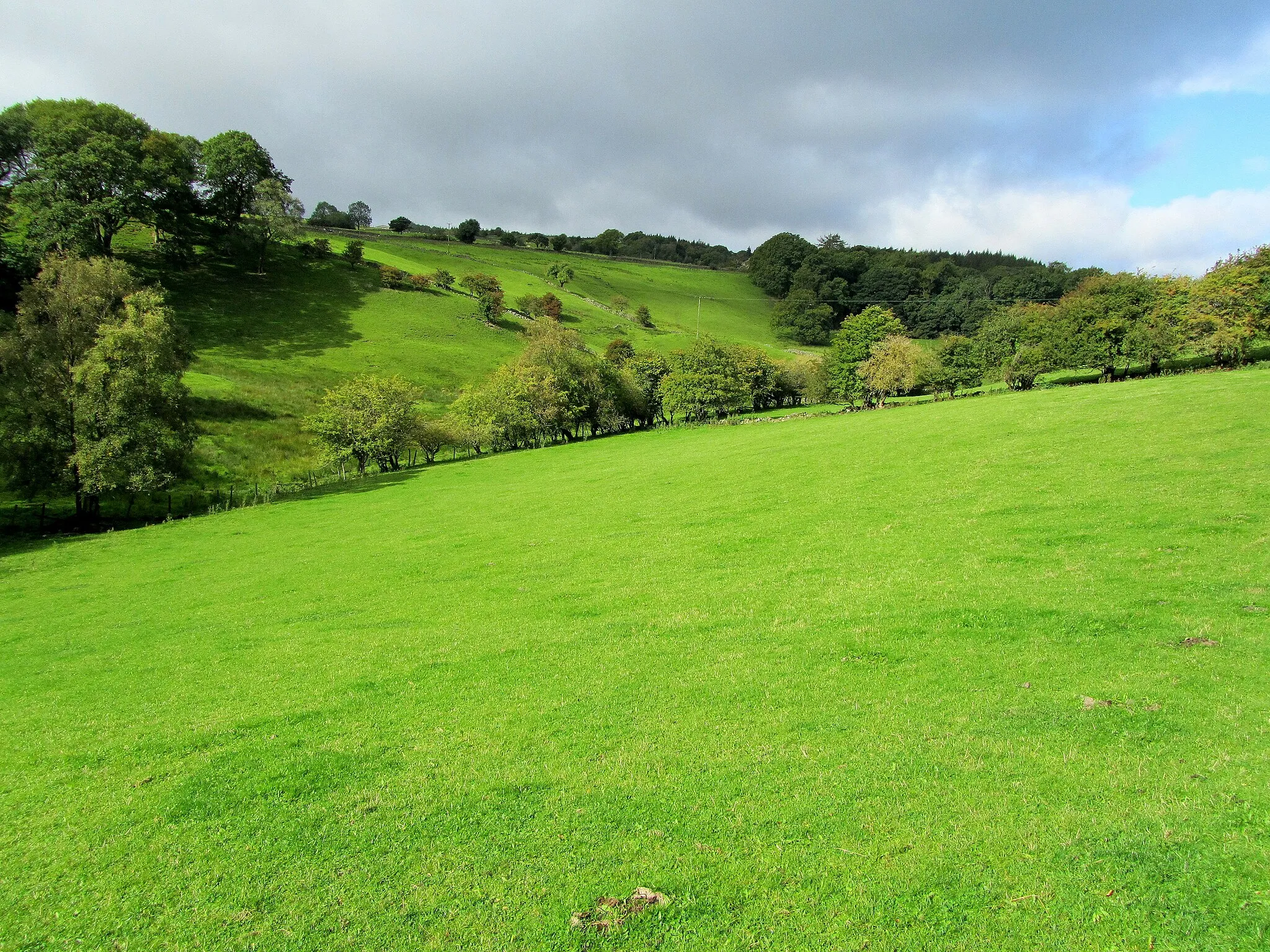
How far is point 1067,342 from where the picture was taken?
6297cm

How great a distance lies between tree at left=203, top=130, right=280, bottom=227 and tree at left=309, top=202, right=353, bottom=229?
2844 inches

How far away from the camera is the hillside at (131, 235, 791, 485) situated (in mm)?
59031

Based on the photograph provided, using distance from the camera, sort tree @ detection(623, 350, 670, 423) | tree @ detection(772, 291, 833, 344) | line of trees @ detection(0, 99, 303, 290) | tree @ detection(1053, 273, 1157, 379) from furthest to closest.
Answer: tree @ detection(772, 291, 833, 344) → tree @ detection(623, 350, 670, 423) → line of trees @ detection(0, 99, 303, 290) → tree @ detection(1053, 273, 1157, 379)

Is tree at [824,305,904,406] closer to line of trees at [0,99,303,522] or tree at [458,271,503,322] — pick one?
tree at [458,271,503,322]

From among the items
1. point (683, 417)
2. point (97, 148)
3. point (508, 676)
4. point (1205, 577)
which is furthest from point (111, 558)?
point (97, 148)

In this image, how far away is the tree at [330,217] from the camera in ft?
559

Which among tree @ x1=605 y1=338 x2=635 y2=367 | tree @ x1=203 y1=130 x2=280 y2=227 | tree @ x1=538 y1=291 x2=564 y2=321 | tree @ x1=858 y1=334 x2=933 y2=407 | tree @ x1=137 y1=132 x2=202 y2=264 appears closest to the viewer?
tree @ x1=858 y1=334 x2=933 y2=407

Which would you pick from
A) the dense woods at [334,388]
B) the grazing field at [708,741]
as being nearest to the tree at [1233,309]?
the dense woods at [334,388]

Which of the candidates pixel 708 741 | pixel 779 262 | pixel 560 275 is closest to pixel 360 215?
pixel 560 275

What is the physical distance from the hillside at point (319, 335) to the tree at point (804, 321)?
21.4ft

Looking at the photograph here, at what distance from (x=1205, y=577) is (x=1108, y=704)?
679 cm

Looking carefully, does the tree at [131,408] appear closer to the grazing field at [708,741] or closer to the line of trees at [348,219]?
the grazing field at [708,741]

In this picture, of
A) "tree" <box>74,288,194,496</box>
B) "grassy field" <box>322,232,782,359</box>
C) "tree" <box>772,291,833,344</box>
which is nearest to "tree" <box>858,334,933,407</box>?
"grassy field" <box>322,232,782,359</box>

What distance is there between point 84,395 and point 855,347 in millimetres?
82437
